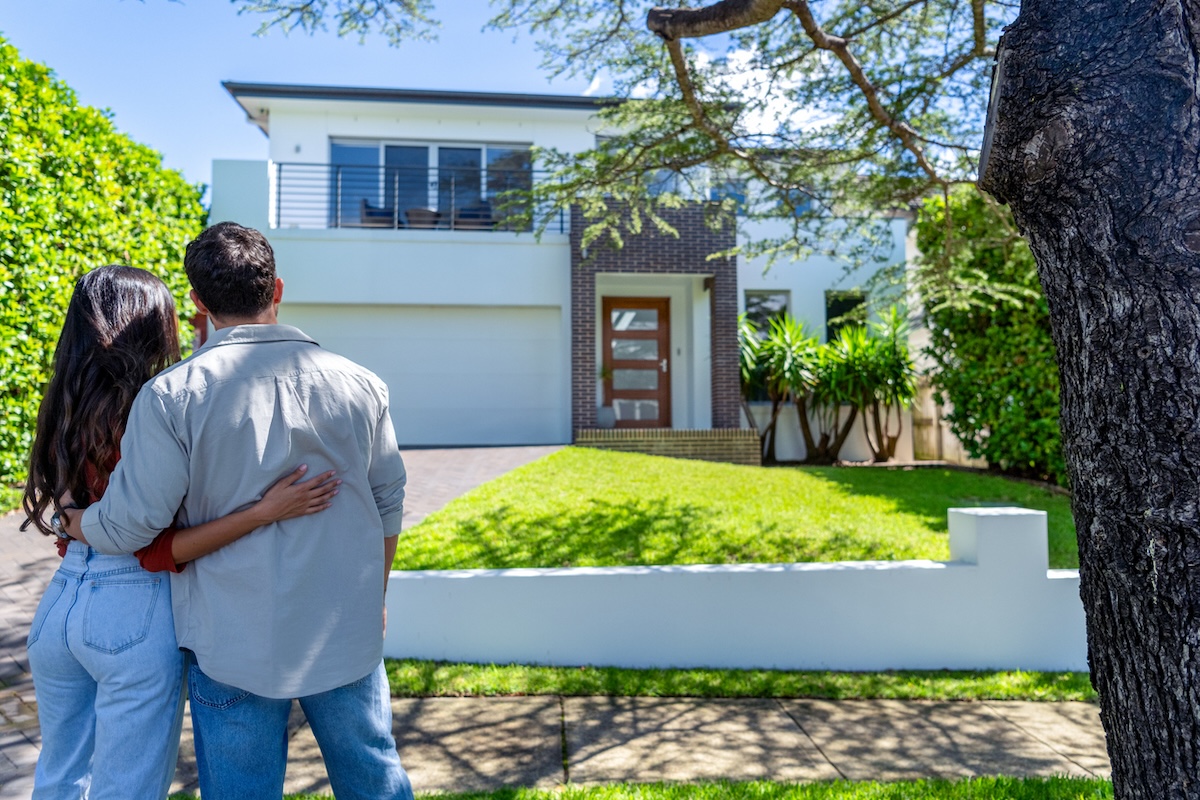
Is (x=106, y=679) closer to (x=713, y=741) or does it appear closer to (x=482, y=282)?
(x=713, y=741)

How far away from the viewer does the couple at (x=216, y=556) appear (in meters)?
1.63

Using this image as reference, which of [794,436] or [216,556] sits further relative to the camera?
[794,436]

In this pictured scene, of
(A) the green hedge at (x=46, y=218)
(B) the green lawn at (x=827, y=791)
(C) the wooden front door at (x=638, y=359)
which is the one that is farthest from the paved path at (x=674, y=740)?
(C) the wooden front door at (x=638, y=359)

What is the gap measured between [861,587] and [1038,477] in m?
6.30

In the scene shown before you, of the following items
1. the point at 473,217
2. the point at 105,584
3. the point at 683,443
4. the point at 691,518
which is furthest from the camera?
the point at 473,217

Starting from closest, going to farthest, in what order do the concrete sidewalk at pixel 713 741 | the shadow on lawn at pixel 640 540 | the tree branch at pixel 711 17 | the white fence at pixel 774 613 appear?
the concrete sidewalk at pixel 713 741 → the tree branch at pixel 711 17 → the white fence at pixel 774 613 → the shadow on lawn at pixel 640 540

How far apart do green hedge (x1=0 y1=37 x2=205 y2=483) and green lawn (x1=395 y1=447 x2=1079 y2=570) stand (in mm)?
3501

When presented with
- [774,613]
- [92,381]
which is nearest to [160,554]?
[92,381]

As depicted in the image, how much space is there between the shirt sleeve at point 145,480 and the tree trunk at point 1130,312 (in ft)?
6.23

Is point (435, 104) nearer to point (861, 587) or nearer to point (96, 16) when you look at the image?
point (96, 16)

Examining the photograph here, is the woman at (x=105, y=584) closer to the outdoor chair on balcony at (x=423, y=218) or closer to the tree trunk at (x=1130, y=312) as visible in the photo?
the tree trunk at (x=1130, y=312)

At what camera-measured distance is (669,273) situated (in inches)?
505

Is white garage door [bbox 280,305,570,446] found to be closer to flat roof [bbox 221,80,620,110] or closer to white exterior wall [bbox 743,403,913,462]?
white exterior wall [bbox 743,403,913,462]

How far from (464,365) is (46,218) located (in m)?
6.91
